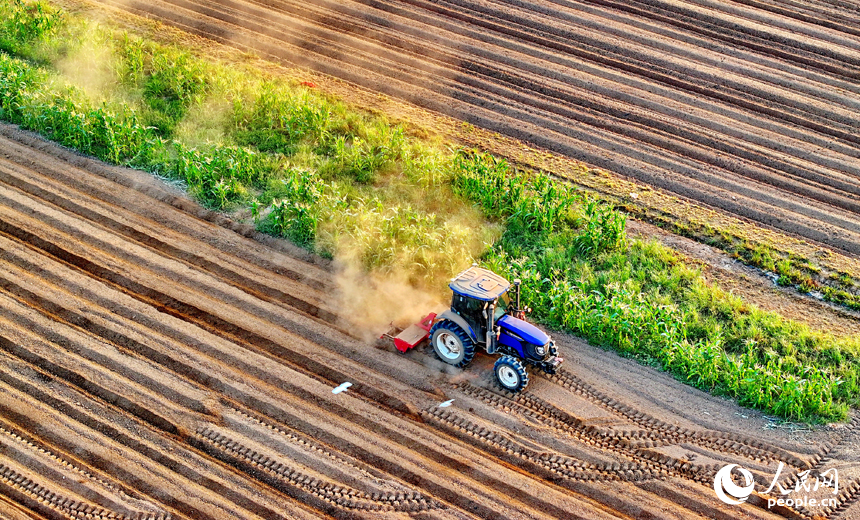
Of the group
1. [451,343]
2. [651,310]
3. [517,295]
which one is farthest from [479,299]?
[651,310]

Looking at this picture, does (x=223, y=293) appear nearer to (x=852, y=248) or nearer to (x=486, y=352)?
(x=486, y=352)

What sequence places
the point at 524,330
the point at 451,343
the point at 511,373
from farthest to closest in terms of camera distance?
the point at 451,343
the point at 511,373
the point at 524,330

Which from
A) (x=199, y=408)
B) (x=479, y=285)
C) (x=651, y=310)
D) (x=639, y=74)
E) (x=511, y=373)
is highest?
(x=639, y=74)

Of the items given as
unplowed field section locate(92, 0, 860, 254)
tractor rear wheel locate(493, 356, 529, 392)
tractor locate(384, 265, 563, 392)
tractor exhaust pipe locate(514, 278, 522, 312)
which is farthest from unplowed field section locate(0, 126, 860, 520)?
unplowed field section locate(92, 0, 860, 254)

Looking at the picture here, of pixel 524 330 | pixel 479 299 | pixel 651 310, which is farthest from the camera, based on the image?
pixel 651 310

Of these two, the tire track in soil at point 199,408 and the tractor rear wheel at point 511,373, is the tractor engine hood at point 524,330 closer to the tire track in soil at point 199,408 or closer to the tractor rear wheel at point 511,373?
the tractor rear wheel at point 511,373

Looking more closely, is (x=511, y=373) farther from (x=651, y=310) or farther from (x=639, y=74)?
(x=639, y=74)

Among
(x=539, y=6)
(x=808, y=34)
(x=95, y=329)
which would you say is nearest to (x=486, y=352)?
(x=95, y=329)
